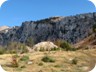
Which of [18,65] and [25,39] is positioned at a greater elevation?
[25,39]

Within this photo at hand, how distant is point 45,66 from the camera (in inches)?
316

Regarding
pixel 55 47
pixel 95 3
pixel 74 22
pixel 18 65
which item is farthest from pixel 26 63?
pixel 74 22

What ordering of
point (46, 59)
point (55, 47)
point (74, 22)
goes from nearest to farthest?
point (46, 59), point (55, 47), point (74, 22)

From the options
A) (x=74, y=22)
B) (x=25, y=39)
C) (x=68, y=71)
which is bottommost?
(x=68, y=71)

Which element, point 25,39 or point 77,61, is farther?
point 25,39

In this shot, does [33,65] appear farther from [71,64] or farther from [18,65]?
[71,64]

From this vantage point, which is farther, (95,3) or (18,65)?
(18,65)

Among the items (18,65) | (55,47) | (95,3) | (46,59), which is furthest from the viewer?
(55,47)

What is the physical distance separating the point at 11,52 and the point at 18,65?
2893 millimetres

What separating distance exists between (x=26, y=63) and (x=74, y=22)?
40.9 meters

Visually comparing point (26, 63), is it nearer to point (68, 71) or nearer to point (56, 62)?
point (56, 62)

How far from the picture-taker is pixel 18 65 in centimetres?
816

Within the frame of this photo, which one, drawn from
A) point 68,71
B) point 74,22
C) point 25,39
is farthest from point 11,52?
point 74,22

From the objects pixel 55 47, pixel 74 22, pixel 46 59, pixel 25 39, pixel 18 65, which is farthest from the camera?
pixel 74 22
